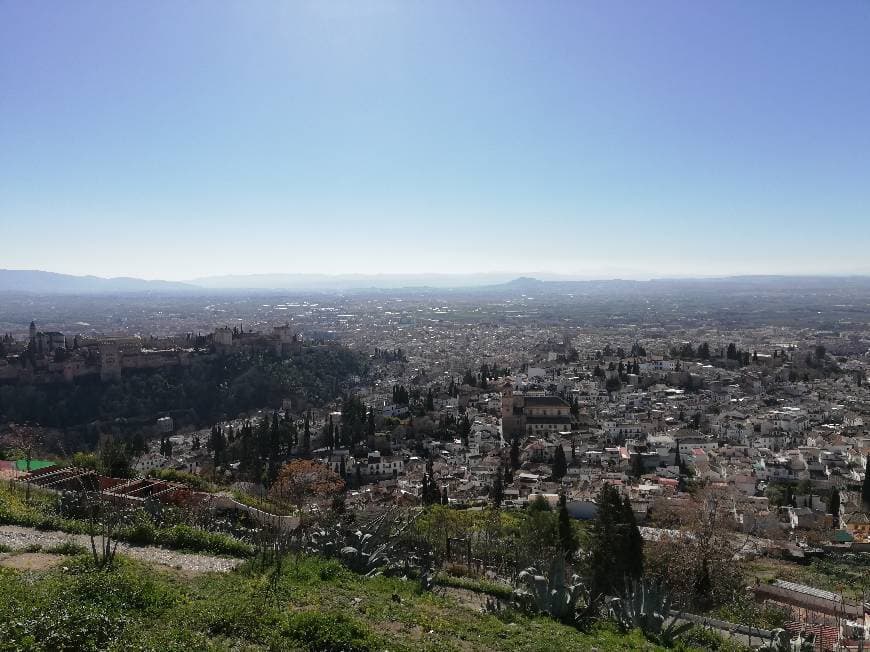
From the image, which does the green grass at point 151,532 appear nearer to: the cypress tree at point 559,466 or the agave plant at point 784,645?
the agave plant at point 784,645

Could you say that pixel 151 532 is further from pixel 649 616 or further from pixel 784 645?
pixel 784 645

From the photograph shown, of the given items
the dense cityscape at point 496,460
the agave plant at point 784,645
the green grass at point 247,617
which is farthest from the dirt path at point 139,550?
the agave plant at point 784,645

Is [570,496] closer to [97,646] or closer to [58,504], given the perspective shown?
[58,504]

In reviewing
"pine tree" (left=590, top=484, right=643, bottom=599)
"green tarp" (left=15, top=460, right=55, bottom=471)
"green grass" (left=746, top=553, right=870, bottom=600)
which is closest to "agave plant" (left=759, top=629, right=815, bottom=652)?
"pine tree" (left=590, top=484, right=643, bottom=599)

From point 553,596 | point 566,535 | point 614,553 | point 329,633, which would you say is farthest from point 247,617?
point 566,535

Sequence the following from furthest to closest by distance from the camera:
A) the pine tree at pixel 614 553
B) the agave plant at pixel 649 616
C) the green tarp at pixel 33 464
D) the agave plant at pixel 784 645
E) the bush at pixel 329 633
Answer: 1. the green tarp at pixel 33 464
2. the pine tree at pixel 614 553
3. the agave plant at pixel 649 616
4. the agave plant at pixel 784 645
5. the bush at pixel 329 633

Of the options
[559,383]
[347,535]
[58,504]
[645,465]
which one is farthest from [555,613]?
[559,383]
